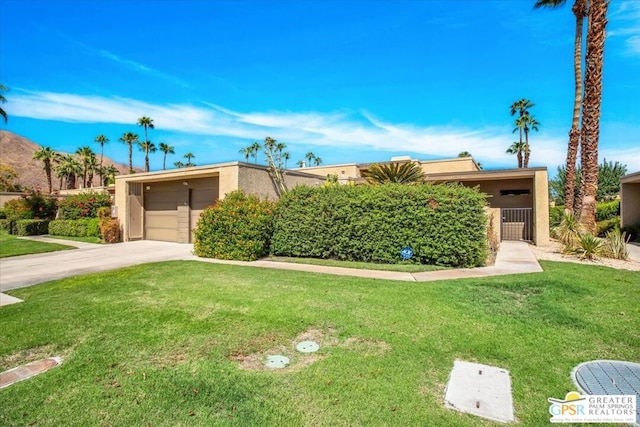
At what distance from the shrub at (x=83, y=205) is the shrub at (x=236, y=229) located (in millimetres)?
14696

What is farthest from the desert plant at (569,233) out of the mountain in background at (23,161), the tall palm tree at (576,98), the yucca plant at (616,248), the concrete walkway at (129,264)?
the mountain in background at (23,161)

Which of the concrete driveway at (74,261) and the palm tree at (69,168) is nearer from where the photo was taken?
the concrete driveway at (74,261)

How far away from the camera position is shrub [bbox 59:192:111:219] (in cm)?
2253

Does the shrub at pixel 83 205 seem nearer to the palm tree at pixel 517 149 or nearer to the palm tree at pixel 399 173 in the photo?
the palm tree at pixel 399 173

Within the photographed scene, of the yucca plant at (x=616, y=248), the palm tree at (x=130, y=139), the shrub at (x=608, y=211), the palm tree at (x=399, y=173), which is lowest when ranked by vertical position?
the yucca plant at (x=616, y=248)

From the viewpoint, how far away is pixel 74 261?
1166 centimetres

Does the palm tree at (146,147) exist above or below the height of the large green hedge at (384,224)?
above

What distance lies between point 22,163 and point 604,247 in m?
122

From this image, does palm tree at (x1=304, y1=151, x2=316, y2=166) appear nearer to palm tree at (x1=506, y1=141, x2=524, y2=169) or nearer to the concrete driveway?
palm tree at (x1=506, y1=141, x2=524, y2=169)

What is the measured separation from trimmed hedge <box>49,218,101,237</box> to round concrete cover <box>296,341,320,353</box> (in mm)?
20422

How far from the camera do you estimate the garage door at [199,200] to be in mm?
15804

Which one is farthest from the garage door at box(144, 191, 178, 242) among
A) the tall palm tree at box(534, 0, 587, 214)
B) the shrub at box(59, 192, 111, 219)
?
the tall palm tree at box(534, 0, 587, 214)

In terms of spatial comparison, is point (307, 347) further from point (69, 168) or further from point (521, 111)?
point (69, 168)

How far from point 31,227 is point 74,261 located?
15.0 metres
